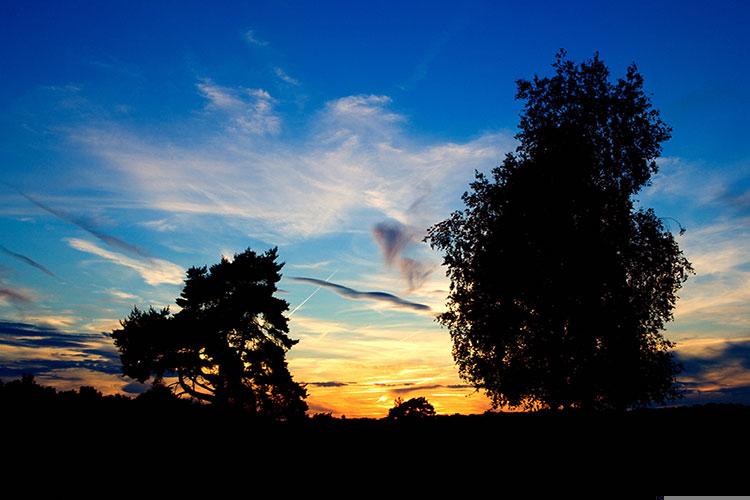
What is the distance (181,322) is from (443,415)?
29.9m

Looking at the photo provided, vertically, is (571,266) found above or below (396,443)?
above

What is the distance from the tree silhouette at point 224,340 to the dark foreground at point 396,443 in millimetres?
28797

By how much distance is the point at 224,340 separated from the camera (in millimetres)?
37625

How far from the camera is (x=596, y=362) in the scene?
2588 centimetres

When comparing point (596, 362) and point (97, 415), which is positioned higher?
point (596, 362)

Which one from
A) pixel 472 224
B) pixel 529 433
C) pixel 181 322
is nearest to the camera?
pixel 529 433

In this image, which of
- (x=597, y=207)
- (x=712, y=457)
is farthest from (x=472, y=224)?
(x=712, y=457)

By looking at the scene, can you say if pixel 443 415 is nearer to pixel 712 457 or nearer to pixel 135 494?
pixel 712 457

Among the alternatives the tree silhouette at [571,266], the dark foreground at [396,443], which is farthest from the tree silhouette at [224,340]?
the dark foreground at [396,443]

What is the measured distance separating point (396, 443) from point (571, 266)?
66.3ft

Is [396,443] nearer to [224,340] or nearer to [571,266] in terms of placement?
[571,266]

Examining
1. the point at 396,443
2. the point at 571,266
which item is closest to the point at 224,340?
the point at 571,266

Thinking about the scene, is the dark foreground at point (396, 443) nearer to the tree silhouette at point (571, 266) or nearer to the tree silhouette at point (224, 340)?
the tree silhouette at point (571, 266)

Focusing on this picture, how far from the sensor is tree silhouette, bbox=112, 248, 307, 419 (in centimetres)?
3678
